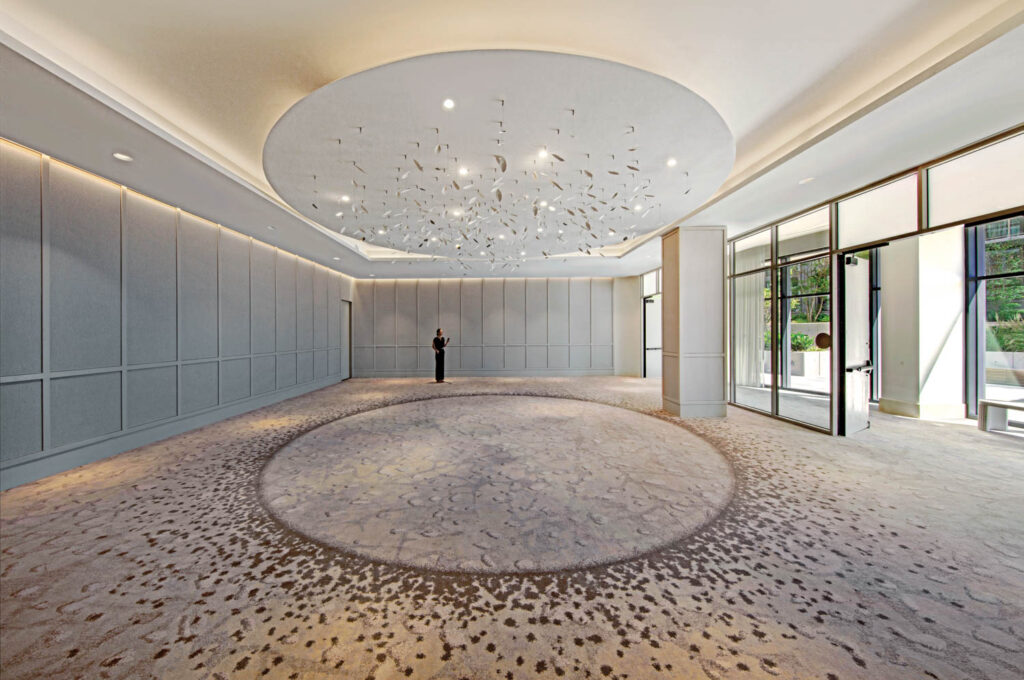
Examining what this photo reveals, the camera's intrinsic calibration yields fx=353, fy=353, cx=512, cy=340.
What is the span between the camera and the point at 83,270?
4.47 m

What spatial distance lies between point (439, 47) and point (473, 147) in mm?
838

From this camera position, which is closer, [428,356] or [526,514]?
[526,514]

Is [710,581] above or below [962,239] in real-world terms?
below

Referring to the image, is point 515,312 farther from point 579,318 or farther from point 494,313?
point 579,318

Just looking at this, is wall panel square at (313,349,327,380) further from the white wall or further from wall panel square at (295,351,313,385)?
the white wall

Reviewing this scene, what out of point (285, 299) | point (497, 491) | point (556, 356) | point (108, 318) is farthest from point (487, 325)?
point (497, 491)

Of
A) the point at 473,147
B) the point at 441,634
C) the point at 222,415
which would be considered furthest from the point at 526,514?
the point at 222,415

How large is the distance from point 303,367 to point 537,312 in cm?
768

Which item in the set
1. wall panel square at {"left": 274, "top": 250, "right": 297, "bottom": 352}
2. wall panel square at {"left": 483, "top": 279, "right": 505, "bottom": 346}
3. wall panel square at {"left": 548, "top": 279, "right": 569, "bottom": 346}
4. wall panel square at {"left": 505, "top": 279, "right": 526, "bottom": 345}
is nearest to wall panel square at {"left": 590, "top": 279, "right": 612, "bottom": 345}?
wall panel square at {"left": 548, "top": 279, "right": 569, "bottom": 346}

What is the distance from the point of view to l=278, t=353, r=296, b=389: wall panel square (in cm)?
859

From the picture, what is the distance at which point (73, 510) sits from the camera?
3.19 meters

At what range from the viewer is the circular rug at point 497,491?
2633 mm

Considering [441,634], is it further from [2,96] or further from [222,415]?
[222,415]

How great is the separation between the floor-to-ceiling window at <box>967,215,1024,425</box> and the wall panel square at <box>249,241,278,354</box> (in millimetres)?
13664
